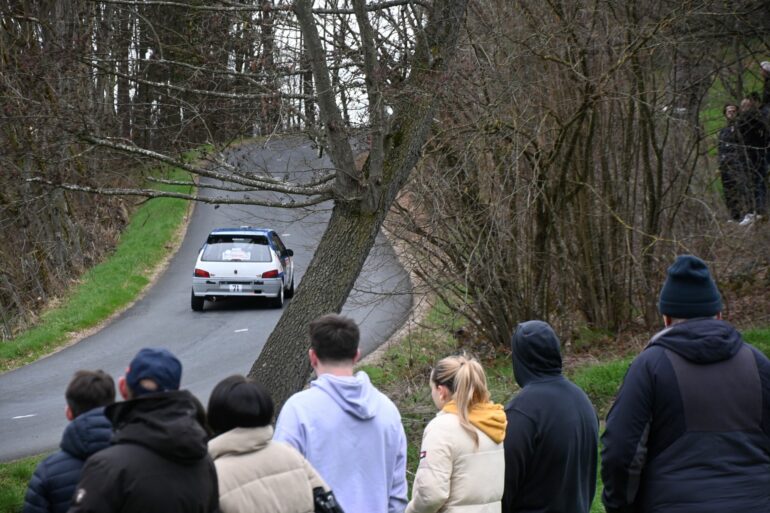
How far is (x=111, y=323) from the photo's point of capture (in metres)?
23.3

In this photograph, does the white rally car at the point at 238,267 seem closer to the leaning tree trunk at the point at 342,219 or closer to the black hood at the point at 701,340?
the leaning tree trunk at the point at 342,219

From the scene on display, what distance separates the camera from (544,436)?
4.93 metres

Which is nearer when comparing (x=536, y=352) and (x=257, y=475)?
(x=257, y=475)

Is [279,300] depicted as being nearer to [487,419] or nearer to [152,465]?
[487,419]

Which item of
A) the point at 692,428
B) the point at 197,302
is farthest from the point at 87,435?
the point at 197,302

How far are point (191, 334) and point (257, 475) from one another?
698 inches

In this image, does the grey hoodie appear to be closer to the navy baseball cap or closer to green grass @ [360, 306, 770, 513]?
the navy baseball cap

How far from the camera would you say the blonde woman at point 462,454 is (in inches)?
185

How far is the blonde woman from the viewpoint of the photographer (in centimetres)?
469

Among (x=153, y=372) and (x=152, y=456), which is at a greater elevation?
(x=153, y=372)

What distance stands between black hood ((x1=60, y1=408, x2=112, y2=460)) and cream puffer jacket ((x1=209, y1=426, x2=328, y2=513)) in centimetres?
51

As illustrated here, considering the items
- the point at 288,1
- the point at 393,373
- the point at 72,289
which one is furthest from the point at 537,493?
the point at 72,289

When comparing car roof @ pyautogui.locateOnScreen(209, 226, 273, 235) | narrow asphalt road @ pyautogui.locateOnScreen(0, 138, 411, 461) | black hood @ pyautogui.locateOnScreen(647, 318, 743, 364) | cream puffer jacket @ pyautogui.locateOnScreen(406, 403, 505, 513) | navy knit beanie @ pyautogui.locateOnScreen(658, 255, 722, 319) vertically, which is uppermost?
navy knit beanie @ pyautogui.locateOnScreen(658, 255, 722, 319)

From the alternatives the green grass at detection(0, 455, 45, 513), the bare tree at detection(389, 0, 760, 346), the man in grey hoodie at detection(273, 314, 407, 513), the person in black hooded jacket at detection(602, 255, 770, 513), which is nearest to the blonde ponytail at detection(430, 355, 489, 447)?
the man in grey hoodie at detection(273, 314, 407, 513)
